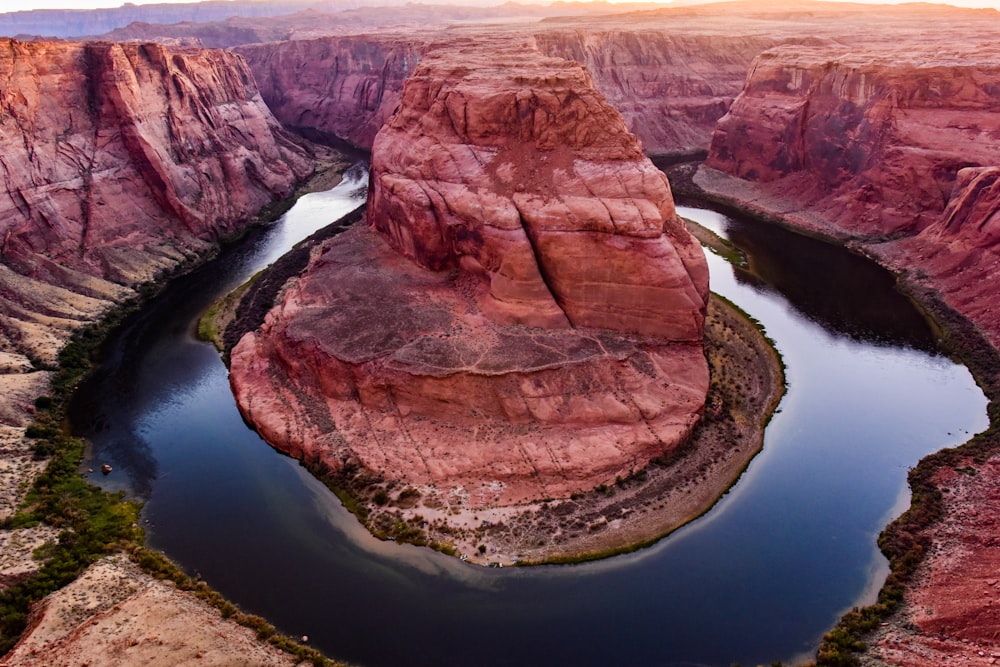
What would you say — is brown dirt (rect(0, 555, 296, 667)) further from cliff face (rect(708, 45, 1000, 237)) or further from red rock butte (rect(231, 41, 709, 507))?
cliff face (rect(708, 45, 1000, 237))

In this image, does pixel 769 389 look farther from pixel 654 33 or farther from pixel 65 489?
pixel 654 33

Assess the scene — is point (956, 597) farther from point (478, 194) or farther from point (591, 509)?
point (478, 194)

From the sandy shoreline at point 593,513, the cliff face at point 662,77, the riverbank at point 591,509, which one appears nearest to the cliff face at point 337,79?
the cliff face at point 662,77

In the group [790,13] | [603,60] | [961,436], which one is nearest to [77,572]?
[961,436]

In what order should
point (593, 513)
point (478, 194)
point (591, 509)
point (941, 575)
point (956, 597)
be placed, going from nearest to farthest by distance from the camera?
point (956, 597)
point (941, 575)
point (593, 513)
point (591, 509)
point (478, 194)

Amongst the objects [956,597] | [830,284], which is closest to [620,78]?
[830,284]

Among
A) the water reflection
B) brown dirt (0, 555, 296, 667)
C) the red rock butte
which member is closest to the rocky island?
the red rock butte
